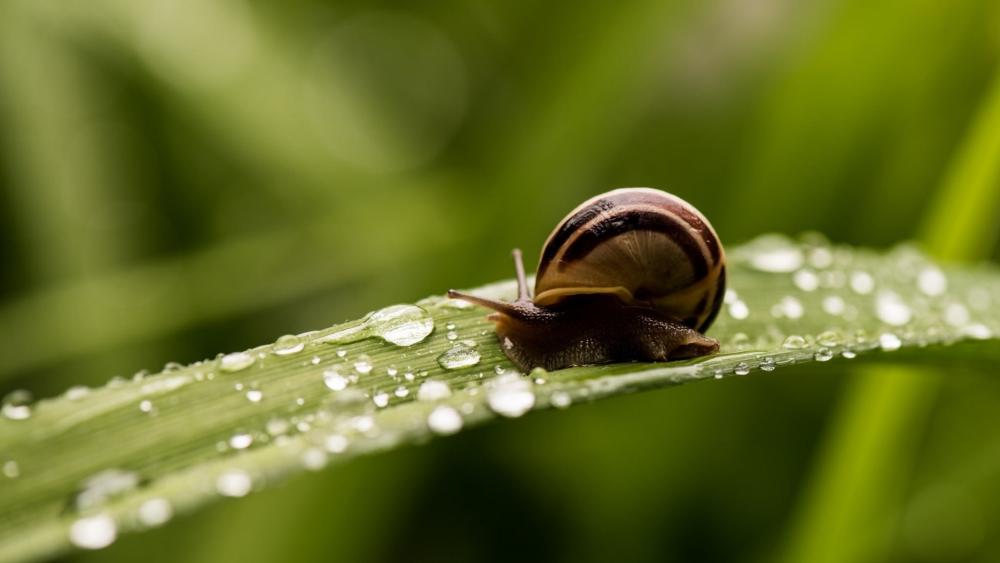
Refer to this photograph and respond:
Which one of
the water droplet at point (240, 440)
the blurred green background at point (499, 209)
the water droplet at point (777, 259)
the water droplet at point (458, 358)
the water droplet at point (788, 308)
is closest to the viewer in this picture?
the water droplet at point (240, 440)

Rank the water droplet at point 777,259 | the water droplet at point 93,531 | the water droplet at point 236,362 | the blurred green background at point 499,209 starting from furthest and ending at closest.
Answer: the blurred green background at point 499,209 < the water droplet at point 777,259 < the water droplet at point 236,362 < the water droplet at point 93,531

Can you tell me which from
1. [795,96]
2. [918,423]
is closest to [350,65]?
[795,96]

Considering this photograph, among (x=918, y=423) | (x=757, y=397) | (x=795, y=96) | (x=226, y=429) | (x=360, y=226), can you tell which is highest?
(x=360, y=226)

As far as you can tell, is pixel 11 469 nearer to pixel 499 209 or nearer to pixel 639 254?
pixel 639 254

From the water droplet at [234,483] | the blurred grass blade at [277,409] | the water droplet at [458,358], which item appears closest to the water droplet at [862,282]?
the blurred grass blade at [277,409]

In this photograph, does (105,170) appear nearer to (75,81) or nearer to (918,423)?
(75,81)

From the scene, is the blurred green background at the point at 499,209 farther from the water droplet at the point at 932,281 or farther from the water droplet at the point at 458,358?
the water droplet at the point at 458,358

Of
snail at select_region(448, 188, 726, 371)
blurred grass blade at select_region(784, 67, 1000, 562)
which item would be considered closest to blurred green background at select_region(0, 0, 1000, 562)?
blurred grass blade at select_region(784, 67, 1000, 562)
